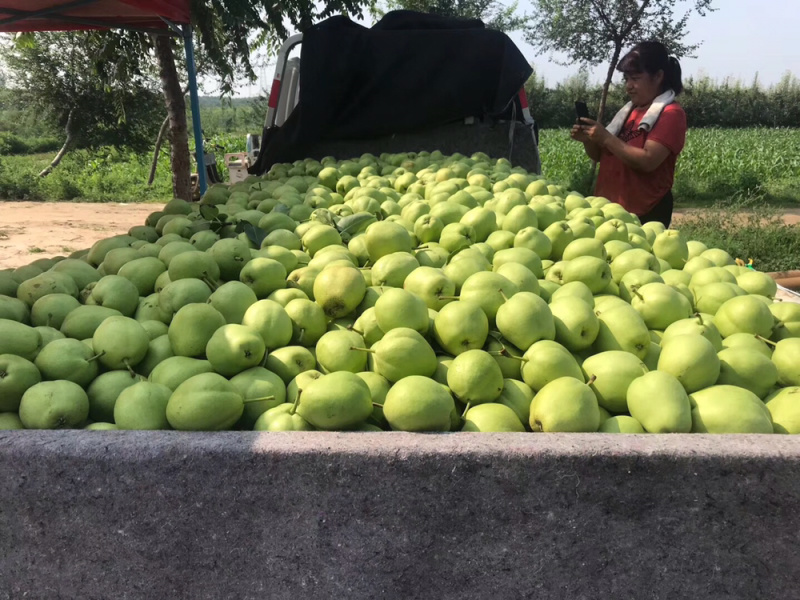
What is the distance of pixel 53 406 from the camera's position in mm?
1488

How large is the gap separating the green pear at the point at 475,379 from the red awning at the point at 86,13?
188 inches

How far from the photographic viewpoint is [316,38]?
201 inches

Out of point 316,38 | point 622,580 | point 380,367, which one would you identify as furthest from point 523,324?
point 316,38

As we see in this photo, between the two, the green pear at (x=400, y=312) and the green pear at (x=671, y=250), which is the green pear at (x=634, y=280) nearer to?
the green pear at (x=671, y=250)

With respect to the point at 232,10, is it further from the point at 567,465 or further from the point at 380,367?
the point at 567,465

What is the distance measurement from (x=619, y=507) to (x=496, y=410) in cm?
41

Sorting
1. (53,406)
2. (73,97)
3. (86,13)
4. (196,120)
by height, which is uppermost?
(73,97)

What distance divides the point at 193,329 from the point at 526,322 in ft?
3.38

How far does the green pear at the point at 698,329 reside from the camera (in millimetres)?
1857

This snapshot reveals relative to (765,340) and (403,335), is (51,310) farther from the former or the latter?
(765,340)

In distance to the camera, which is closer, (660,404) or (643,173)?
(660,404)

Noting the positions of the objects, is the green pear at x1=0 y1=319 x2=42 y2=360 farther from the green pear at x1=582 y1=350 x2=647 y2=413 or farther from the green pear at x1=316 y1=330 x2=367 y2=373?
the green pear at x1=582 y1=350 x2=647 y2=413

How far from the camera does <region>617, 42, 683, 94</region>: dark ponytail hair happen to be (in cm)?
404

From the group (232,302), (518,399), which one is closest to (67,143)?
(232,302)
